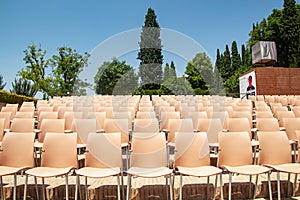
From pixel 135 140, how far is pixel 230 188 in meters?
1.36

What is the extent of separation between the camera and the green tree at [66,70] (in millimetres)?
27328

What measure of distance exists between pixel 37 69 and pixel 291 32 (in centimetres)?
2766

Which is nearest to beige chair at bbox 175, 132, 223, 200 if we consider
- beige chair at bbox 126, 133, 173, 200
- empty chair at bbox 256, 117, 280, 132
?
beige chair at bbox 126, 133, 173, 200

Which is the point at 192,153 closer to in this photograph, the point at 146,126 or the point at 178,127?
the point at 178,127

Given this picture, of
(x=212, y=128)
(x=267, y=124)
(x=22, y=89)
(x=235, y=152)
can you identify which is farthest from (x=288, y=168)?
(x=22, y=89)

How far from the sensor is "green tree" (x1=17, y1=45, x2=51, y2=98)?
26406 millimetres

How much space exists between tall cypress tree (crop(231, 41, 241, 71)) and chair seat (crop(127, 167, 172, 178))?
46969 mm

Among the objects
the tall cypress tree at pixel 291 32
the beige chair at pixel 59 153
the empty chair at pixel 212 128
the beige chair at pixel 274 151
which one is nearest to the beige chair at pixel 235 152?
the beige chair at pixel 274 151

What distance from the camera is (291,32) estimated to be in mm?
31219

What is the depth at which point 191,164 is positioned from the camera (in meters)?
3.71

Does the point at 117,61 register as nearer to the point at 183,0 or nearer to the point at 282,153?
the point at 183,0

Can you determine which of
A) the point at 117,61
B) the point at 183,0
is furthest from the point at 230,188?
the point at 117,61

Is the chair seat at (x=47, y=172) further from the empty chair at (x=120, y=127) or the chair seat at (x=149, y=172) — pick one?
the empty chair at (x=120, y=127)

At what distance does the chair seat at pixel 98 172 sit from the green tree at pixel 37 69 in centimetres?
2453
